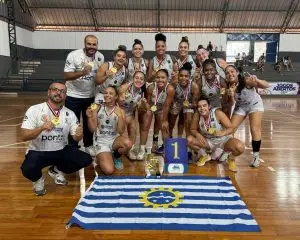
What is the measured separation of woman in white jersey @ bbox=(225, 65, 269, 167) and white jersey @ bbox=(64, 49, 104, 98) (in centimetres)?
197

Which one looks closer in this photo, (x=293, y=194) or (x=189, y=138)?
(x=293, y=194)

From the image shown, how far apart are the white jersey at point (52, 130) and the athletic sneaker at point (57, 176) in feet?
1.52

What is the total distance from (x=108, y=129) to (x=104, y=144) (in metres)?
0.22

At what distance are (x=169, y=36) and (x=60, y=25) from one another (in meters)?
7.39

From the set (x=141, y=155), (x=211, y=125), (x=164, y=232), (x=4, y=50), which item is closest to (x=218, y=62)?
(x=211, y=125)

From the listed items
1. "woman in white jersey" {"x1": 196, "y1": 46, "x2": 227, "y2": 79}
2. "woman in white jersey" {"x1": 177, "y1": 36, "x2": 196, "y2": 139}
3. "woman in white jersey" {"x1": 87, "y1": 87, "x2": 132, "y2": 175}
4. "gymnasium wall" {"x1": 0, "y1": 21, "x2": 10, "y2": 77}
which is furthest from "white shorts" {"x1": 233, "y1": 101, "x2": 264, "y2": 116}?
"gymnasium wall" {"x1": 0, "y1": 21, "x2": 10, "y2": 77}

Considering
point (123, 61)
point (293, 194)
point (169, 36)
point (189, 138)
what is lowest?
point (293, 194)

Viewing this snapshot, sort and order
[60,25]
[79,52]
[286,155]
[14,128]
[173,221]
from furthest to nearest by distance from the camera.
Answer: [60,25] → [14,128] → [286,155] → [79,52] → [173,221]

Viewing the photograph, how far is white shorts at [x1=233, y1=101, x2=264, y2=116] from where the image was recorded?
479 centimetres

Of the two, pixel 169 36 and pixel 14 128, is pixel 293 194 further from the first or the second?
pixel 169 36

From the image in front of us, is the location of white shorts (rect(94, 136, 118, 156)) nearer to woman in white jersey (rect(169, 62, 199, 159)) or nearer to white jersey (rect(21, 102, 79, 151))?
white jersey (rect(21, 102, 79, 151))

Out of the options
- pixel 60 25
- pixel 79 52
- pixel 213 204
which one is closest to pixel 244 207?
pixel 213 204

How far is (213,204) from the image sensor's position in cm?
331

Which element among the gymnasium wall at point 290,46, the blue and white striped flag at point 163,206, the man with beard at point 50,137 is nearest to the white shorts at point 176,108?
the blue and white striped flag at point 163,206
